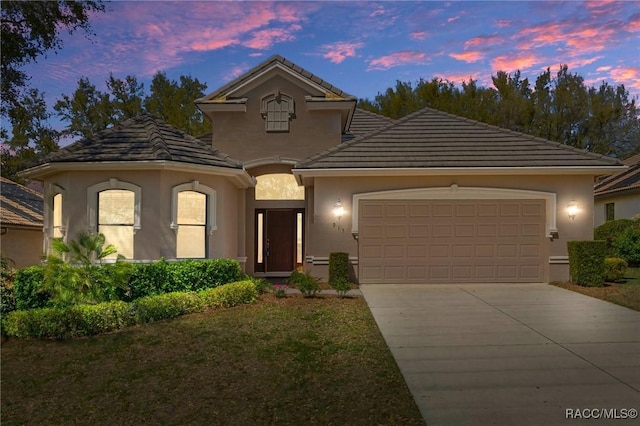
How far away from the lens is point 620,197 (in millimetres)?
23000

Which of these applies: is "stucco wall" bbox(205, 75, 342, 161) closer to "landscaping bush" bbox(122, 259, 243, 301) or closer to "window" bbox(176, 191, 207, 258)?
"window" bbox(176, 191, 207, 258)

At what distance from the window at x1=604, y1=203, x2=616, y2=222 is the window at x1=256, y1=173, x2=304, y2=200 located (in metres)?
19.4

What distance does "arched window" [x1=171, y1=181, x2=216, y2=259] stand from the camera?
432 inches

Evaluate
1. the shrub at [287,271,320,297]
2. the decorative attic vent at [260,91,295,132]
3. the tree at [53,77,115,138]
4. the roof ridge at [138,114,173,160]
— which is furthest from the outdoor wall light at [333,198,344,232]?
the tree at [53,77,115,138]

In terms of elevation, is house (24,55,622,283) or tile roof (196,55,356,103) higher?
tile roof (196,55,356,103)

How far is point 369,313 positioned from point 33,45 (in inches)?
425

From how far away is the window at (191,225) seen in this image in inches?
438

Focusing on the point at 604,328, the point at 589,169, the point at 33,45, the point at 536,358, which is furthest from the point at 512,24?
the point at 33,45

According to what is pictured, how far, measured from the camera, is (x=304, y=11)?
11734 millimetres

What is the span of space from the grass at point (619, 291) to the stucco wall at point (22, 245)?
17.8 m

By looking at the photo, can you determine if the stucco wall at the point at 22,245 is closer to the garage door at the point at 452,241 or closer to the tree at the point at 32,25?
the tree at the point at 32,25

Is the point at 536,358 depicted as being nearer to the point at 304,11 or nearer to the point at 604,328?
the point at 604,328

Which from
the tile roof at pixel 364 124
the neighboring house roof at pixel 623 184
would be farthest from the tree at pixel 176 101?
the neighboring house roof at pixel 623 184

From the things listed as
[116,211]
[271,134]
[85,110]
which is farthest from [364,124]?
[85,110]
